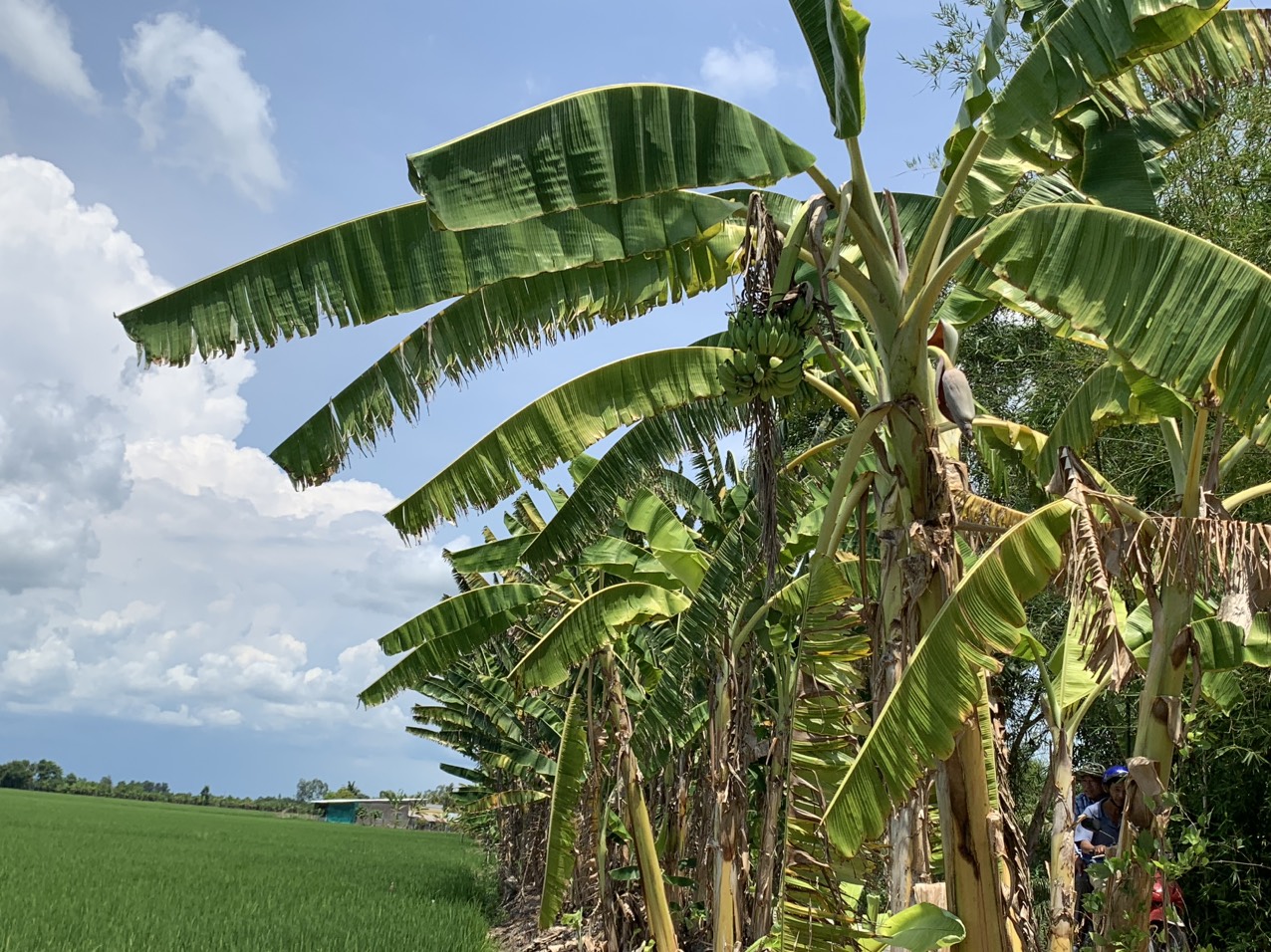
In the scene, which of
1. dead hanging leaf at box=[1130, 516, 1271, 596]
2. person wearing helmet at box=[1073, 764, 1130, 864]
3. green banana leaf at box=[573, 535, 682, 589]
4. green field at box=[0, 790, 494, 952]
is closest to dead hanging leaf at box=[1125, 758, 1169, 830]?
dead hanging leaf at box=[1130, 516, 1271, 596]

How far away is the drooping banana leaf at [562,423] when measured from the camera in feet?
14.5

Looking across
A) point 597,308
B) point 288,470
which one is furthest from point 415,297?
point 288,470

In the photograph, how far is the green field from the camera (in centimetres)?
877

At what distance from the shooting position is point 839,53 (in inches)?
124

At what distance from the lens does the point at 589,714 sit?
6.51 m

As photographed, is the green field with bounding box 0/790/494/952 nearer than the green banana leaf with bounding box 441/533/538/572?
No

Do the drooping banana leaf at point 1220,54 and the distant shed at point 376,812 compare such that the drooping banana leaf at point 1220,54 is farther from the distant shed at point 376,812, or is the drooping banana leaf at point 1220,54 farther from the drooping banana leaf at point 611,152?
the distant shed at point 376,812

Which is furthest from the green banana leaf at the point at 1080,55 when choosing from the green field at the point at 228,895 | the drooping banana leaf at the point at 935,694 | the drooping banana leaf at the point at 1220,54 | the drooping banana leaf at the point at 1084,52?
the green field at the point at 228,895

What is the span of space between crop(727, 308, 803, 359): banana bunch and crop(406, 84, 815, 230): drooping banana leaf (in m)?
0.56

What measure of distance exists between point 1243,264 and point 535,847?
1160 centimetres

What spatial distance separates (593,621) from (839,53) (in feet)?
12.7

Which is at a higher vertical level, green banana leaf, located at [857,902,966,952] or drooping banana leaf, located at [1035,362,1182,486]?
drooping banana leaf, located at [1035,362,1182,486]

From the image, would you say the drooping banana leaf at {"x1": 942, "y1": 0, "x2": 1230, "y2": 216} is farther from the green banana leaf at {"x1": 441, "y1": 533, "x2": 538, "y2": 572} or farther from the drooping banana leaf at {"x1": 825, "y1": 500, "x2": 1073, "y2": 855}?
the green banana leaf at {"x1": 441, "y1": 533, "x2": 538, "y2": 572}

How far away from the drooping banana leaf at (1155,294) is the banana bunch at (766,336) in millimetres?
903
